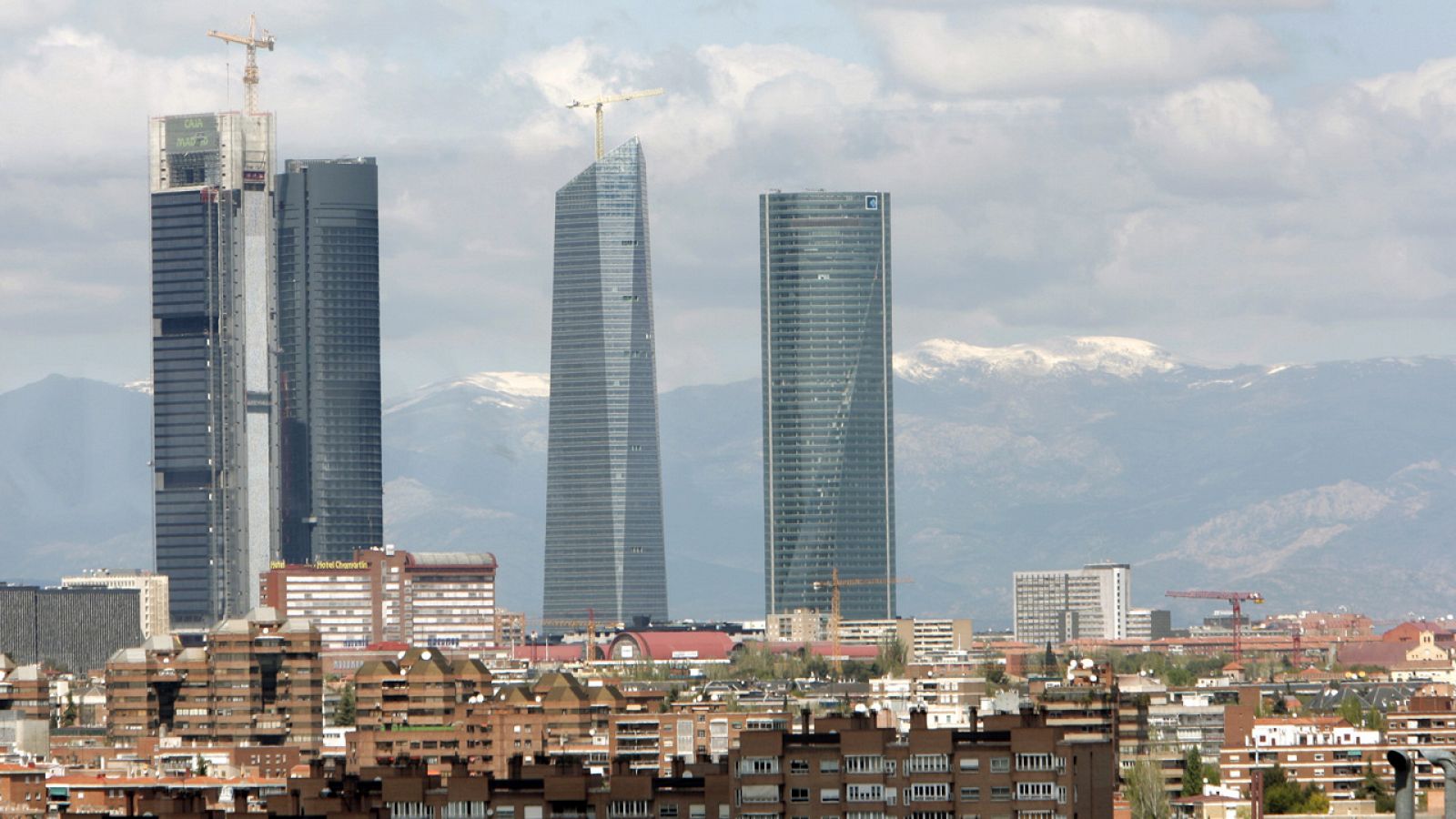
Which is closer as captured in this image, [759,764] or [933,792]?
[933,792]

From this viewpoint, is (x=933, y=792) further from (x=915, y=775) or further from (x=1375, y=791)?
(x=1375, y=791)

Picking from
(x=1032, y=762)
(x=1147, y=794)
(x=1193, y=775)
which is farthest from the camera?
(x=1193, y=775)

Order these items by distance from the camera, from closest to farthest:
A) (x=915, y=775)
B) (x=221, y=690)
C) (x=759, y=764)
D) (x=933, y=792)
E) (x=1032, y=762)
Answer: (x=933, y=792) < (x=1032, y=762) < (x=915, y=775) < (x=759, y=764) < (x=221, y=690)

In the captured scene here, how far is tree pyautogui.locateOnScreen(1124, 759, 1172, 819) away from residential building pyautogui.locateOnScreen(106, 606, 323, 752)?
7646 centimetres

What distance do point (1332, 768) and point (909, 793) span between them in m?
50.1

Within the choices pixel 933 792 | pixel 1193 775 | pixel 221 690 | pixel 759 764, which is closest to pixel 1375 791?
pixel 1193 775

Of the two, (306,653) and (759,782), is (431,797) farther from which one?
(306,653)

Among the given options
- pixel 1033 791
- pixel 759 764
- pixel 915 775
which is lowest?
pixel 1033 791

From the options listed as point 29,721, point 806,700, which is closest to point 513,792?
point 29,721

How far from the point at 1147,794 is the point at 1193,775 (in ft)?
66.4

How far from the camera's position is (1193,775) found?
438 feet

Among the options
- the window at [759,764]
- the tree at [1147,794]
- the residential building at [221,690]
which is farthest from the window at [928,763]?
the residential building at [221,690]

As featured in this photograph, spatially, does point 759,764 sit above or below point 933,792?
above

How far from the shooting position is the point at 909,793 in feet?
286
